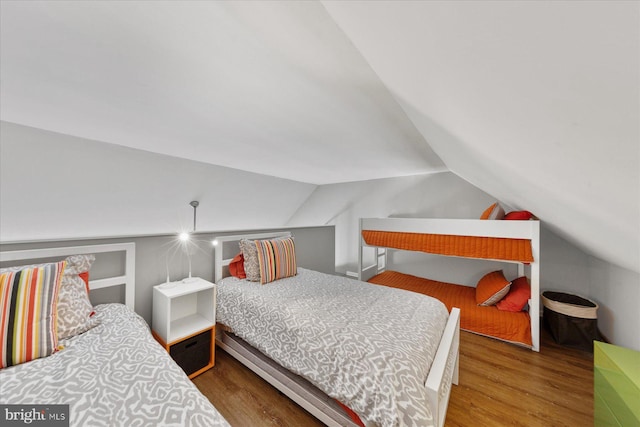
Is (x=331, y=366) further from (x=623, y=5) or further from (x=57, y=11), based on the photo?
(x=57, y=11)

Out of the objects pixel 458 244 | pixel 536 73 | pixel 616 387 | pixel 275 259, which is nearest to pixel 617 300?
pixel 458 244

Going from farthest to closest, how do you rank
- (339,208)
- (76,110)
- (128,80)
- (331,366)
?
(339,208)
(76,110)
(331,366)
(128,80)

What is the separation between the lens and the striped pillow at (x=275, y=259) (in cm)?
223

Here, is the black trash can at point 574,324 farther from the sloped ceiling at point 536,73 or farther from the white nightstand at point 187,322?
the white nightstand at point 187,322

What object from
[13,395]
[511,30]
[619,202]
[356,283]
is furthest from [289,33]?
[356,283]

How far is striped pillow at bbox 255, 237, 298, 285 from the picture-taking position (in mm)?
2232

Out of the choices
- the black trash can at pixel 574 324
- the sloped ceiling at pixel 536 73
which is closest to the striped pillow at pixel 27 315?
the sloped ceiling at pixel 536 73

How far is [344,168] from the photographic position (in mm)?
2977

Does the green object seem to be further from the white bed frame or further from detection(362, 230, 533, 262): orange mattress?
A: detection(362, 230, 533, 262): orange mattress

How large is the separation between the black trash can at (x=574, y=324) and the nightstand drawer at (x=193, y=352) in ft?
11.2

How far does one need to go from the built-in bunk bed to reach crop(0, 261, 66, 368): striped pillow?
119 inches

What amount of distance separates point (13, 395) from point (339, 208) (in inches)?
164

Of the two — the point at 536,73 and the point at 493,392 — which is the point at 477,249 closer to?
the point at 493,392

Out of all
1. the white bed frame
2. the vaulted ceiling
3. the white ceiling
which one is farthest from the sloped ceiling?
the white bed frame
